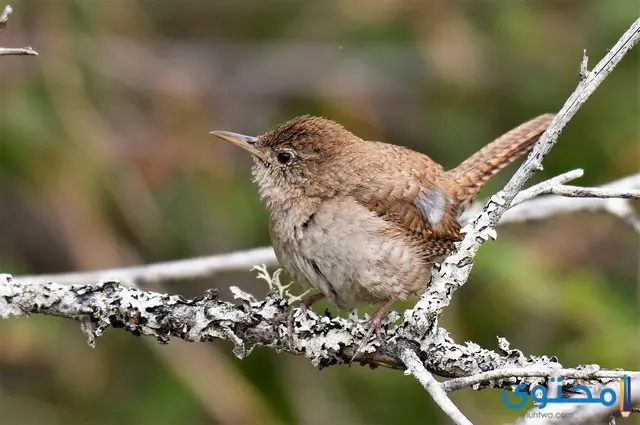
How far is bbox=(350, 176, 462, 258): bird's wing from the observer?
11.0 ft

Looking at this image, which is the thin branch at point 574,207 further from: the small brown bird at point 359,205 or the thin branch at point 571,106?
the thin branch at point 571,106

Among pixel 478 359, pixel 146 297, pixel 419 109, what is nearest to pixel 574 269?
pixel 419 109

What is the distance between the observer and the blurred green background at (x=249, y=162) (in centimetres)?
479

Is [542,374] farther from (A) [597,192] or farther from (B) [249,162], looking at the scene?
(B) [249,162]

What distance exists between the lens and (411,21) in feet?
17.7

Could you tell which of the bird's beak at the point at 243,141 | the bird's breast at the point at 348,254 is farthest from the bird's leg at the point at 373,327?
the bird's beak at the point at 243,141

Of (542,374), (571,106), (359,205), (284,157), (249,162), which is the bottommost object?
(249,162)

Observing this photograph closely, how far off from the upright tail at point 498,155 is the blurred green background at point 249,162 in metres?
0.67

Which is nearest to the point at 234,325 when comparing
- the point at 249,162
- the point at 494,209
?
the point at 494,209

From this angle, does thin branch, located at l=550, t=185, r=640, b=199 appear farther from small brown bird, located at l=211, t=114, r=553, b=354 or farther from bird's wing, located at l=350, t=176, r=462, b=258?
bird's wing, located at l=350, t=176, r=462, b=258

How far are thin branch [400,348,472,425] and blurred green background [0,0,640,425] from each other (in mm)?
1862

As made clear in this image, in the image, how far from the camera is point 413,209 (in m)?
3.47

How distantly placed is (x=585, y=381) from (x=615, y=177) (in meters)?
2.84

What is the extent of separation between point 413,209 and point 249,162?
8.10 feet
